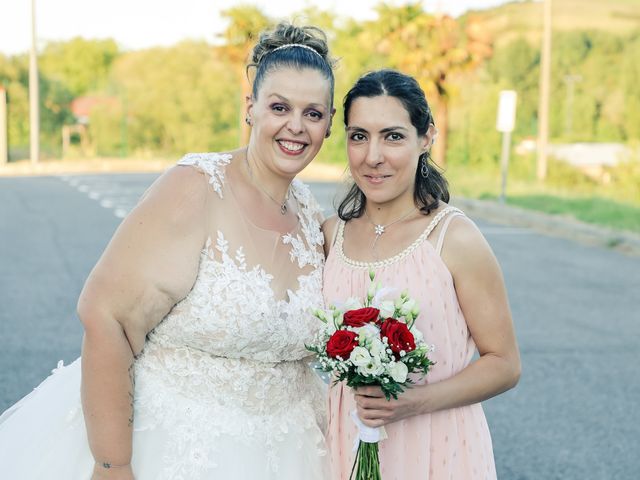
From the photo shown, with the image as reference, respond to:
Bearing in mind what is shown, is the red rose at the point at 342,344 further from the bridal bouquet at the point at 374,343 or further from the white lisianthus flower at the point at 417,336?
the white lisianthus flower at the point at 417,336

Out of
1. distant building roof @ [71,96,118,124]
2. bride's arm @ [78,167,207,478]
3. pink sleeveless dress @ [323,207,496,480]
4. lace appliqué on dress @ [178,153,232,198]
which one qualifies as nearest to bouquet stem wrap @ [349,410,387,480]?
pink sleeveless dress @ [323,207,496,480]

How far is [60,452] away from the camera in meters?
2.71

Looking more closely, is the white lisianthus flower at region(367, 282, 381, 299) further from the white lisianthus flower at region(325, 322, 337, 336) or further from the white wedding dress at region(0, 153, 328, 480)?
the white wedding dress at region(0, 153, 328, 480)

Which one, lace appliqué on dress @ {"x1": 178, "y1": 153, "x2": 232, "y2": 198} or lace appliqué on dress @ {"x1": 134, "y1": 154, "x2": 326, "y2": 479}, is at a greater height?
lace appliqué on dress @ {"x1": 178, "y1": 153, "x2": 232, "y2": 198}

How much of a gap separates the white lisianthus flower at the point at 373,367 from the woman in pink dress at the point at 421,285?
0.17m

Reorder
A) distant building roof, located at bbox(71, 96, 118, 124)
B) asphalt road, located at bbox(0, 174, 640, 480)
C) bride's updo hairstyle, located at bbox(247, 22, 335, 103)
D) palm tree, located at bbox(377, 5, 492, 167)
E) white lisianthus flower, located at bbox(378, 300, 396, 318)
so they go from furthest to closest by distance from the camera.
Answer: distant building roof, located at bbox(71, 96, 118, 124) < palm tree, located at bbox(377, 5, 492, 167) < asphalt road, located at bbox(0, 174, 640, 480) < bride's updo hairstyle, located at bbox(247, 22, 335, 103) < white lisianthus flower, located at bbox(378, 300, 396, 318)

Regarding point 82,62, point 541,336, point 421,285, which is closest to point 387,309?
point 421,285

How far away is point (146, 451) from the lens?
263cm

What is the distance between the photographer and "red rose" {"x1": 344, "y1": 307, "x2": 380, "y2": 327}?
2.37 m

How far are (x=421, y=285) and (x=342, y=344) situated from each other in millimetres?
431

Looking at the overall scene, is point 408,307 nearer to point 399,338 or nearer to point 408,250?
point 399,338

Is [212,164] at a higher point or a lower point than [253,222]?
higher

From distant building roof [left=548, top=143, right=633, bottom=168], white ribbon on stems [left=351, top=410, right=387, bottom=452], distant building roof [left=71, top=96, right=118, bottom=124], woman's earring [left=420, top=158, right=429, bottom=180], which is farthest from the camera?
distant building roof [left=71, top=96, right=118, bottom=124]

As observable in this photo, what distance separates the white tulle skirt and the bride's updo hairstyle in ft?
3.78
